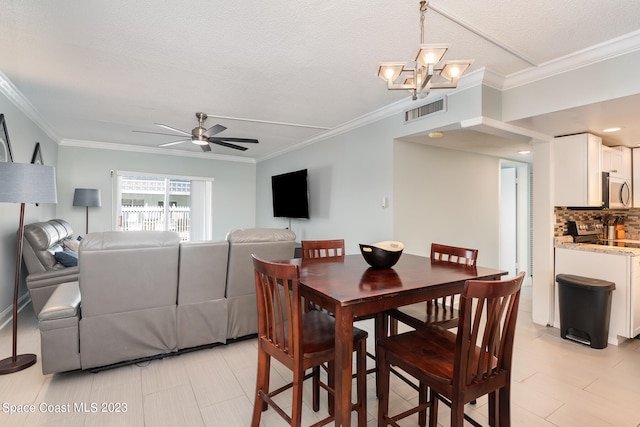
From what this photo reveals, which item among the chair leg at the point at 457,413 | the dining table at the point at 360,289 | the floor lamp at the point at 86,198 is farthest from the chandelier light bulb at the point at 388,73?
the floor lamp at the point at 86,198

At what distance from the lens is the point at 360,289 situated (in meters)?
1.48

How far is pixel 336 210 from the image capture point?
4.69 metres

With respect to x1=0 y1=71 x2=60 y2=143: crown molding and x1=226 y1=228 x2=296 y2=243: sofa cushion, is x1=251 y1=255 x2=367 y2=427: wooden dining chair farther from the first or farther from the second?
x1=0 y1=71 x2=60 y2=143: crown molding

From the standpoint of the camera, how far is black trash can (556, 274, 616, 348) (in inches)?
113

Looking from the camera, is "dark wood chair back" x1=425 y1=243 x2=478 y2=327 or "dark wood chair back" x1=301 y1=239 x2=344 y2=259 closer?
"dark wood chair back" x1=425 y1=243 x2=478 y2=327

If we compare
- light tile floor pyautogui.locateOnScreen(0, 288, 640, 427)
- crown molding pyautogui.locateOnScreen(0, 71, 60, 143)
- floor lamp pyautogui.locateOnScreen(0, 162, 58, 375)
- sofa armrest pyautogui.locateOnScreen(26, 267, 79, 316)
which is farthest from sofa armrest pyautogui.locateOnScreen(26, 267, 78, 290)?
crown molding pyautogui.locateOnScreen(0, 71, 60, 143)

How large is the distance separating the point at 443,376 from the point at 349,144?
352cm

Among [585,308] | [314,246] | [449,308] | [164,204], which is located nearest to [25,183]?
[314,246]

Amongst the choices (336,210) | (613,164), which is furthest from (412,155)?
(613,164)

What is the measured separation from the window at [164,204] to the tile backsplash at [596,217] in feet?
20.1

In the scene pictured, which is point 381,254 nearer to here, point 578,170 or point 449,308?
point 449,308

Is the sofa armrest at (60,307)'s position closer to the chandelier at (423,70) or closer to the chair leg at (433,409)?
the chair leg at (433,409)

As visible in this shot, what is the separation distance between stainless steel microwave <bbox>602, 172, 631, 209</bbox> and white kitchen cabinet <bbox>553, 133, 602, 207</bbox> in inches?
3.8

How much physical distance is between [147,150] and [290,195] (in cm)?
304
